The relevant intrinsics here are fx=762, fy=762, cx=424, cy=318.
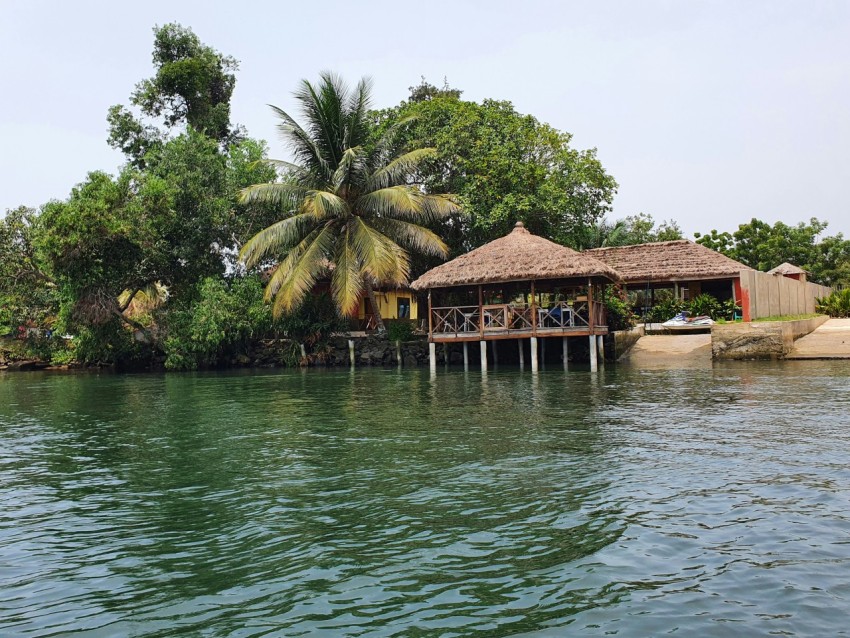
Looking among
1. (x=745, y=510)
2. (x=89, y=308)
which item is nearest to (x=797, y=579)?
(x=745, y=510)

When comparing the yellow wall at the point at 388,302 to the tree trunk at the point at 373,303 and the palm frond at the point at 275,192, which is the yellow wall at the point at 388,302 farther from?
the palm frond at the point at 275,192

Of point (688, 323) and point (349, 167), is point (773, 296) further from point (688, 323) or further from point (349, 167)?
point (349, 167)

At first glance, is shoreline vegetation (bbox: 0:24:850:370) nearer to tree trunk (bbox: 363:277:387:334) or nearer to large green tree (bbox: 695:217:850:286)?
tree trunk (bbox: 363:277:387:334)

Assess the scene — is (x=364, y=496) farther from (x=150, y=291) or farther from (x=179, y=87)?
(x=179, y=87)

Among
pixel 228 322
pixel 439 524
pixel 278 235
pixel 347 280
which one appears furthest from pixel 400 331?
pixel 439 524

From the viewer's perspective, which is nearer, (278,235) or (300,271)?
(300,271)

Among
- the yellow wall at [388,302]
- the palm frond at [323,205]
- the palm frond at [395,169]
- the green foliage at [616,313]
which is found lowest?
the green foliage at [616,313]

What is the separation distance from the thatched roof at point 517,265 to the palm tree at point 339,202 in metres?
2.25

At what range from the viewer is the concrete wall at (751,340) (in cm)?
2112

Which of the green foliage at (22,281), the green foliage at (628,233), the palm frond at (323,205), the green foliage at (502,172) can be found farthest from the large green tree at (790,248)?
the green foliage at (22,281)

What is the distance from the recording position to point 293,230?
26297 millimetres

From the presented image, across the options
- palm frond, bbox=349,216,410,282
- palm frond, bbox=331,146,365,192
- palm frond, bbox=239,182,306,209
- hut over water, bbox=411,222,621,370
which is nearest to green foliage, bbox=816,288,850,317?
hut over water, bbox=411,222,621,370

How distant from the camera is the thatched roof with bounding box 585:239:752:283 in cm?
2637

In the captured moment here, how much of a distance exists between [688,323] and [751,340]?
4012mm
